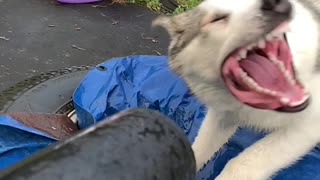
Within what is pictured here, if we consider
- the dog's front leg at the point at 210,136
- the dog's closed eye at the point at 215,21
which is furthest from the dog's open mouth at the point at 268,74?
the dog's front leg at the point at 210,136

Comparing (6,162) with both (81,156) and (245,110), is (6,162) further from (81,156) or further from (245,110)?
(81,156)

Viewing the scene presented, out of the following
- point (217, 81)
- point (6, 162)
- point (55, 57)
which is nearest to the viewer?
point (217, 81)

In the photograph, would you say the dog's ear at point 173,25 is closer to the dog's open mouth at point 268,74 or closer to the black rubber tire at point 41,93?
the dog's open mouth at point 268,74

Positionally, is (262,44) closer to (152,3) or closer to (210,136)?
(210,136)

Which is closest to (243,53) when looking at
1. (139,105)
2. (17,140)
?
(139,105)

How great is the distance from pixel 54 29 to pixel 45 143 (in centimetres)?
147

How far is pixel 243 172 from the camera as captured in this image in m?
2.20

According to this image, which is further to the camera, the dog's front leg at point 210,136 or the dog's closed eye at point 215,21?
the dog's front leg at point 210,136

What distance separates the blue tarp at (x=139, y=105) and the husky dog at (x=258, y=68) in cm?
34

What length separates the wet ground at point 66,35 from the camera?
12.1ft

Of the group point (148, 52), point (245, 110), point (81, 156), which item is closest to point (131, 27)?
point (148, 52)

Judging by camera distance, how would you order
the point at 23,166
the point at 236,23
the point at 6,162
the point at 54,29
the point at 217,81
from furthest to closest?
the point at 54,29, the point at 6,162, the point at 217,81, the point at 236,23, the point at 23,166

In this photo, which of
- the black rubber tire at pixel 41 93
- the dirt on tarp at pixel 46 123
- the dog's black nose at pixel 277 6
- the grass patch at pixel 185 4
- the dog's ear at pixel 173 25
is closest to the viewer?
the dog's black nose at pixel 277 6

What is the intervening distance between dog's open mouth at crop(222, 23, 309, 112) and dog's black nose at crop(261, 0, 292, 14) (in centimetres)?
6
